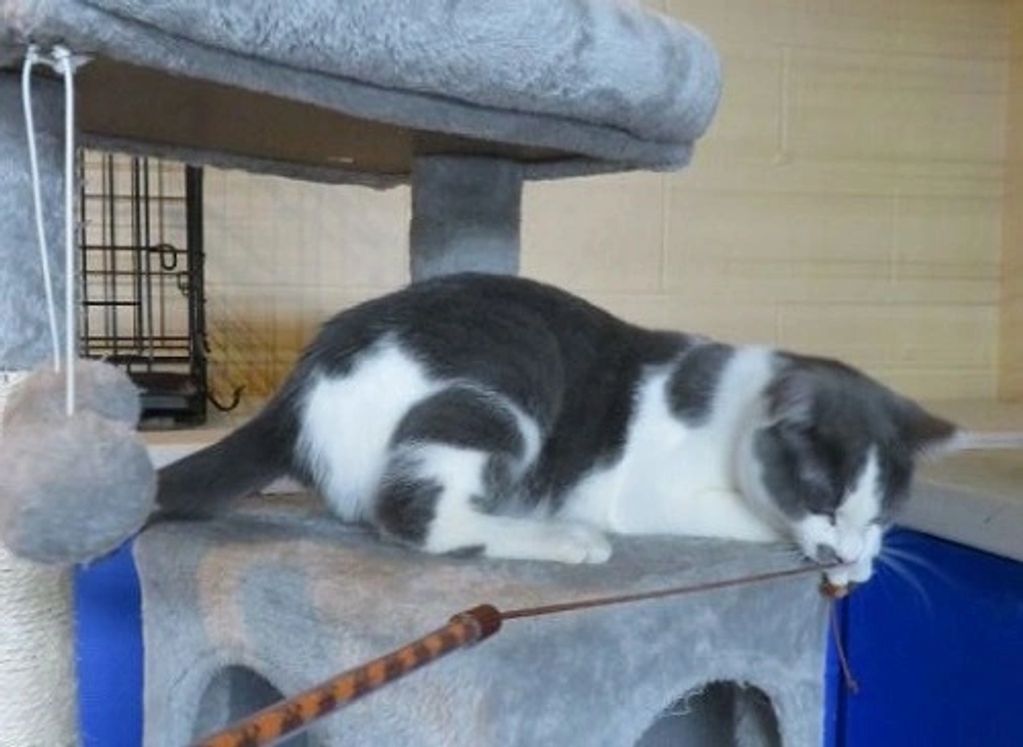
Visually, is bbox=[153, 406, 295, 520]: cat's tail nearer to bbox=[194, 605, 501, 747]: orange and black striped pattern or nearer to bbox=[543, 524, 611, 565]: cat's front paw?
bbox=[543, 524, 611, 565]: cat's front paw

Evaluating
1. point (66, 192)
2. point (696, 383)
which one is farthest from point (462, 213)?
point (66, 192)

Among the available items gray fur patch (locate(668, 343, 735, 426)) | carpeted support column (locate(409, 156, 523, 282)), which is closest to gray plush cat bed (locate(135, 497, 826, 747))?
gray fur patch (locate(668, 343, 735, 426))

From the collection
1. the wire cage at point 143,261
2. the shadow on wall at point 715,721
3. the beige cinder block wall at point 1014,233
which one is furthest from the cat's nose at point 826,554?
the beige cinder block wall at point 1014,233

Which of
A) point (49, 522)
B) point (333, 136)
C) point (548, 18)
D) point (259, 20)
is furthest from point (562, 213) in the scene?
point (49, 522)

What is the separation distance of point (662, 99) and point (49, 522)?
0.49 metres

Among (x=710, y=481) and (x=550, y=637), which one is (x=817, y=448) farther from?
(x=550, y=637)

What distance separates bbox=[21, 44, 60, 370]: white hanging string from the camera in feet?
2.00

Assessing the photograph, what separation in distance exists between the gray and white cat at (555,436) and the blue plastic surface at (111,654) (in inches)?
17.7

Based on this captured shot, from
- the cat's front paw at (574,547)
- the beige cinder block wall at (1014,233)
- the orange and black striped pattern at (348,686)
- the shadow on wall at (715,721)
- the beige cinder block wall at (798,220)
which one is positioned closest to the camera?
the orange and black striped pattern at (348,686)

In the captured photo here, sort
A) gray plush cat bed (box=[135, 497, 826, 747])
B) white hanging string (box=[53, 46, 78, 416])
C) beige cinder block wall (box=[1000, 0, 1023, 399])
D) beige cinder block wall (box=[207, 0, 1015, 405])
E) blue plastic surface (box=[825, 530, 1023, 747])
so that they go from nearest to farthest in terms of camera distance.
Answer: white hanging string (box=[53, 46, 78, 416]) < gray plush cat bed (box=[135, 497, 826, 747]) < blue plastic surface (box=[825, 530, 1023, 747]) < beige cinder block wall (box=[207, 0, 1015, 405]) < beige cinder block wall (box=[1000, 0, 1023, 399])

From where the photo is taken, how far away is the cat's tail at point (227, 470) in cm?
90

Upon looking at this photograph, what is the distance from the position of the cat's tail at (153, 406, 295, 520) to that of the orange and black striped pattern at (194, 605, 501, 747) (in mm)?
344

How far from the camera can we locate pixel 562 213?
190cm

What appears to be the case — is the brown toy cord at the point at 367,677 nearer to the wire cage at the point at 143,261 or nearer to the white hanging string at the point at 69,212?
the white hanging string at the point at 69,212
